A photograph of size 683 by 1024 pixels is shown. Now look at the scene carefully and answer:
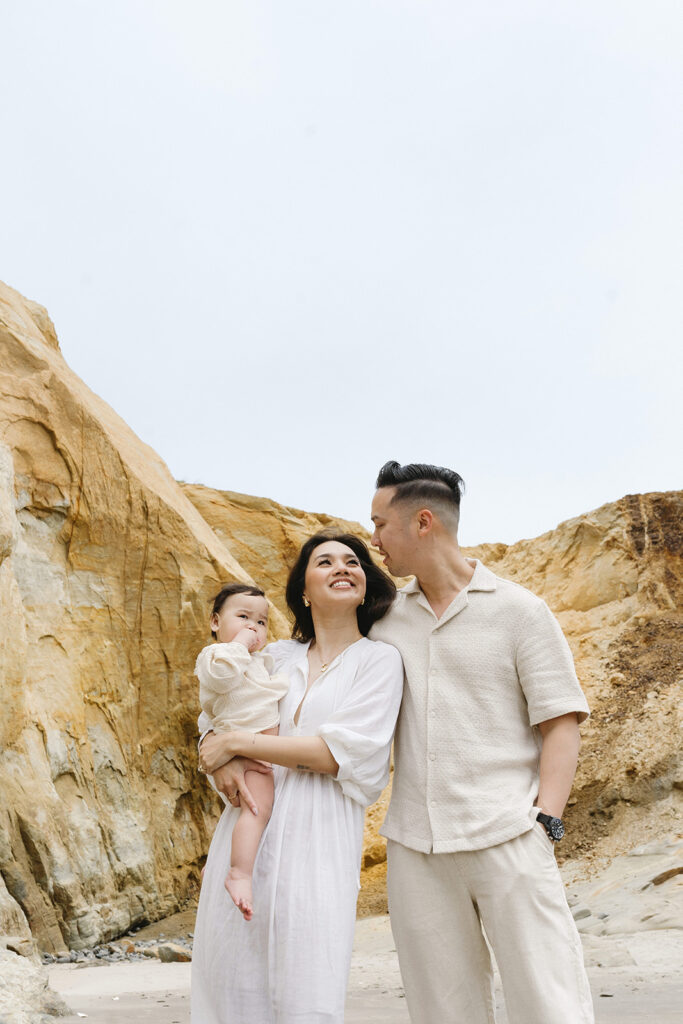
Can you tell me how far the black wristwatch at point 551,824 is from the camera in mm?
2564

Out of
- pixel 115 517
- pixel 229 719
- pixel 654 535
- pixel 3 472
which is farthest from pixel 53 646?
pixel 654 535

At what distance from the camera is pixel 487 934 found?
8.52 feet

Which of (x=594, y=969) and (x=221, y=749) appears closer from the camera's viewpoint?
(x=221, y=749)

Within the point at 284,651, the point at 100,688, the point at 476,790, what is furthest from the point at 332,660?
the point at 100,688

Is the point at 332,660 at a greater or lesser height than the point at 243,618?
lesser

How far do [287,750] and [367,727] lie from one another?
0.23 meters

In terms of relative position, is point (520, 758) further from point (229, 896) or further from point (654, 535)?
point (654, 535)

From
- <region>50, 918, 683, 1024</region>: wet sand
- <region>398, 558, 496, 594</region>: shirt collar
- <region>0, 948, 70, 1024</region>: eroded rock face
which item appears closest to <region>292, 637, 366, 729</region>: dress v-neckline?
<region>398, 558, 496, 594</region>: shirt collar

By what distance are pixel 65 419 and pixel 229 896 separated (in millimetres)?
7457

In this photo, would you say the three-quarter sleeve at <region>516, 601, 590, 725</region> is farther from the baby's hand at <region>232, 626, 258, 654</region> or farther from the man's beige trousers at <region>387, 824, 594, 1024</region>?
the baby's hand at <region>232, 626, 258, 654</region>

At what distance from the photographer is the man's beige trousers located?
247 centimetres

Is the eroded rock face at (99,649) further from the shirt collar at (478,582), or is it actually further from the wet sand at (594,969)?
the shirt collar at (478,582)

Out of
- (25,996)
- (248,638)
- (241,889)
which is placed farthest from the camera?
(25,996)

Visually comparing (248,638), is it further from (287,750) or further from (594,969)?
(594,969)
